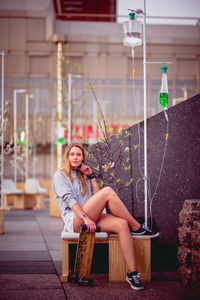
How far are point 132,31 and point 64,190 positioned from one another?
68.1 inches

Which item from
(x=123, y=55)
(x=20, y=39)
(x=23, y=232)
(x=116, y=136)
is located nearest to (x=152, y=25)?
(x=123, y=55)

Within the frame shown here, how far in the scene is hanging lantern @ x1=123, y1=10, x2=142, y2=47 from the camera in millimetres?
5000

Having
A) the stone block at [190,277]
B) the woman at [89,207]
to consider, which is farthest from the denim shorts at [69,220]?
the stone block at [190,277]

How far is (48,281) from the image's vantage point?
447cm

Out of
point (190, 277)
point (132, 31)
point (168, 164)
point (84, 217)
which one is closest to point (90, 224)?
point (84, 217)

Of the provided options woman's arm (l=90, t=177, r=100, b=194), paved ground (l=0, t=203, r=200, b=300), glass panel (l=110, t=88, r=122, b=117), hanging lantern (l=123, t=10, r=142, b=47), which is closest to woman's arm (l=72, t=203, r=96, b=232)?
woman's arm (l=90, t=177, r=100, b=194)

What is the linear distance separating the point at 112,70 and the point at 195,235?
73.8ft

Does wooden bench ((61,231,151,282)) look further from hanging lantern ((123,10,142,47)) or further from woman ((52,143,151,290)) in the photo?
hanging lantern ((123,10,142,47))

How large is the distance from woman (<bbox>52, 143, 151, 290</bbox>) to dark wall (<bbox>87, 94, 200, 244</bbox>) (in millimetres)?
440

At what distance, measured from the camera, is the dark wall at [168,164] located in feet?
15.9

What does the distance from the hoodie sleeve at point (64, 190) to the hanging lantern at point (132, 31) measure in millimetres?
1516

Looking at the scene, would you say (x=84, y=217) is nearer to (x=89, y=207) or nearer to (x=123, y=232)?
(x=89, y=207)

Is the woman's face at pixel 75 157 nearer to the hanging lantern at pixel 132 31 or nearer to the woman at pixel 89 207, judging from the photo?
the woman at pixel 89 207

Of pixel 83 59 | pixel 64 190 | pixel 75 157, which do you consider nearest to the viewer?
pixel 64 190
